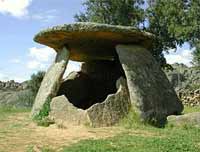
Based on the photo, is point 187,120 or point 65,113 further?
point 65,113

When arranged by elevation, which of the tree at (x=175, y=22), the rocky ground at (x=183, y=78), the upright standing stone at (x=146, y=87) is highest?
the tree at (x=175, y=22)

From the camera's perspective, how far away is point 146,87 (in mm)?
13789

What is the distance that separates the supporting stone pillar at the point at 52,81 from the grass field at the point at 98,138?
1093 millimetres

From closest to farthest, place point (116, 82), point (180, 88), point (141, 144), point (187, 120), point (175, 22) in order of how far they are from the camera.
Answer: point (141, 144), point (187, 120), point (116, 82), point (175, 22), point (180, 88)

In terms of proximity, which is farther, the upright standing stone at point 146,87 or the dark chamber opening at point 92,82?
the dark chamber opening at point 92,82

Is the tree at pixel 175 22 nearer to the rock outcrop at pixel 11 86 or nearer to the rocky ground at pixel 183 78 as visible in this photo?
the rocky ground at pixel 183 78

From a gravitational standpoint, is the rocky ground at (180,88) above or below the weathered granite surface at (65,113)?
above

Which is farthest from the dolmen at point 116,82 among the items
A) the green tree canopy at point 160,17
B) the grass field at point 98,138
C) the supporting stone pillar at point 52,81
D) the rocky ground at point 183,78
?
the rocky ground at point 183,78

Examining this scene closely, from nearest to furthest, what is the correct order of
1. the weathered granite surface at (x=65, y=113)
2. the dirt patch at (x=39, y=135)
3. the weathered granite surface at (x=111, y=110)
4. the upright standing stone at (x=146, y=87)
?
Result: the dirt patch at (x=39, y=135), the weathered granite surface at (x=111, y=110), the weathered granite surface at (x=65, y=113), the upright standing stone at (x=146, y=87)

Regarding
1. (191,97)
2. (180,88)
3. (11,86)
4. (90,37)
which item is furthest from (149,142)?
(11,86)

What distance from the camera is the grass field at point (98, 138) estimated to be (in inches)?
364

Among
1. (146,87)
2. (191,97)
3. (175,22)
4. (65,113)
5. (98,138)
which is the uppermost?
(175,22)

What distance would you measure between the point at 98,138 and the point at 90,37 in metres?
4.95

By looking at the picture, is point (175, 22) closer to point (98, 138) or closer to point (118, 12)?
point (118, 12)
